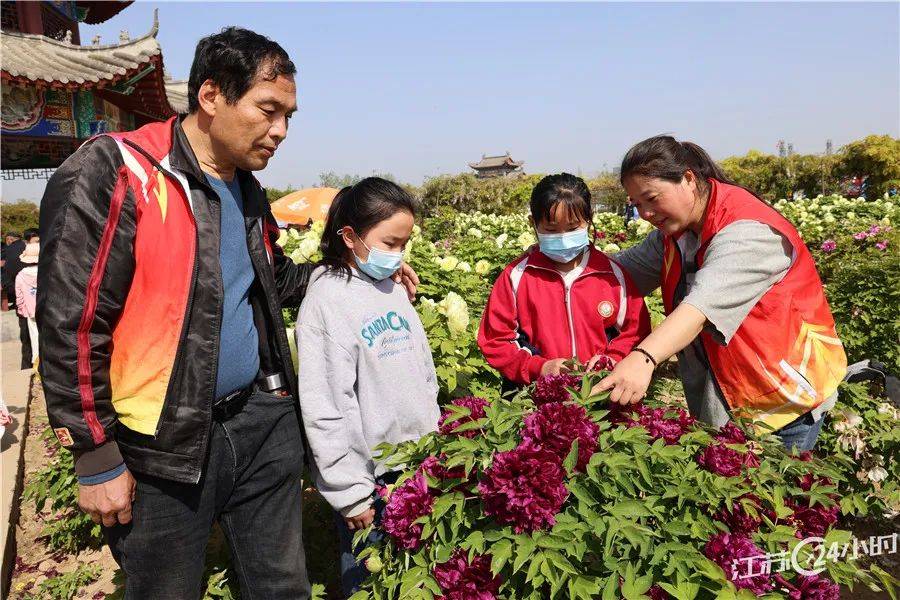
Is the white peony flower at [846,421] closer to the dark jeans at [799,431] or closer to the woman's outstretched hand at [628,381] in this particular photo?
the dark jeans at [799,431]

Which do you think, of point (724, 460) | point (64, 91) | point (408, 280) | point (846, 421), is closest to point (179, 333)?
point (408, 280)

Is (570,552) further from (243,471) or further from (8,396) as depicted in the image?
(8,396)

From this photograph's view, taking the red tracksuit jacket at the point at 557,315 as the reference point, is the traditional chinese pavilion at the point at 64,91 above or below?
above

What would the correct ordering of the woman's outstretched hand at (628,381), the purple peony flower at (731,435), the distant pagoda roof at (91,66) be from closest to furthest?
the purple peony flower at (731,435) < the woman's outstretched hand at (628,381) < the distant pagoda roof at (91,66)

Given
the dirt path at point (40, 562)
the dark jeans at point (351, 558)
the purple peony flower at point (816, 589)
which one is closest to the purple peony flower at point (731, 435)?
the purple peony flower at point (816, 589)

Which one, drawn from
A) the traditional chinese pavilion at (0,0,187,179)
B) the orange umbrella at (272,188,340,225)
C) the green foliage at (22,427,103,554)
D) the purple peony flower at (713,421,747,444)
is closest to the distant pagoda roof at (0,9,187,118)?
the traditional chinese pavilion at (0,0,187,179)

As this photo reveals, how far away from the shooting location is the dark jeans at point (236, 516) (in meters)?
1.48

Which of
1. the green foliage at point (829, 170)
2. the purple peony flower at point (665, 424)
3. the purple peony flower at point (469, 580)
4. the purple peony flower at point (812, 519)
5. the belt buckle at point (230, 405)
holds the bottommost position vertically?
the purple peony flower at point (469, 580)

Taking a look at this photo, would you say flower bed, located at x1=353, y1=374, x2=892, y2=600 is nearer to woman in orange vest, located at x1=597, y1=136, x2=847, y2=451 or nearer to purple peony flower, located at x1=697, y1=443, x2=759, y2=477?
purple peony flower, located at x1=697, y1=443, x2=759, y2=477

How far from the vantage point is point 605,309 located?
2021 millimetres

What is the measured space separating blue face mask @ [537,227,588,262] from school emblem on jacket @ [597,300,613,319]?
196 mm

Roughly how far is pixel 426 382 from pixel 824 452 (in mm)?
1914

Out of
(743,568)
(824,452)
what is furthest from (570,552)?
(824,452)

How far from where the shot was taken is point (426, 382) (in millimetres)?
1903
